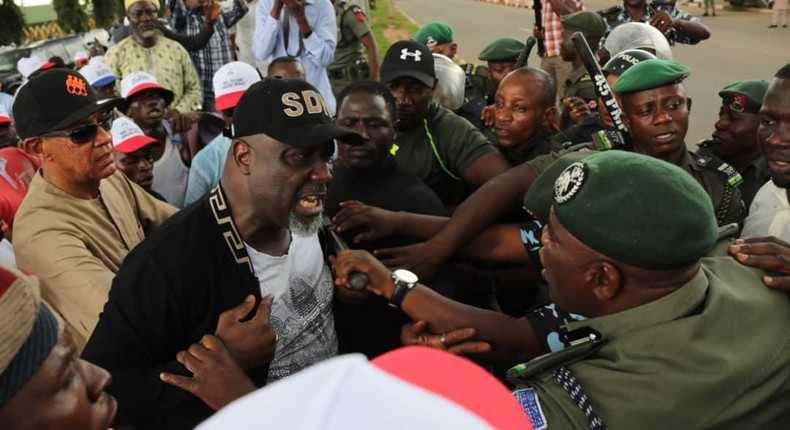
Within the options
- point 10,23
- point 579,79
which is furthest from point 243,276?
point 10,23

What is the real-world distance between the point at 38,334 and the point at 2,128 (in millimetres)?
4712

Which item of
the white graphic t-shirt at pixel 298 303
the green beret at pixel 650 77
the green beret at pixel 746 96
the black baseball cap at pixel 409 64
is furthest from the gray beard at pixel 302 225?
the green beret at pixel 746 96

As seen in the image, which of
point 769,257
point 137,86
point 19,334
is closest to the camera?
point 19,334

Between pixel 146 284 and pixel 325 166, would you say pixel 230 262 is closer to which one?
pixel 146 284

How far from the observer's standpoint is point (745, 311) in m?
1.72

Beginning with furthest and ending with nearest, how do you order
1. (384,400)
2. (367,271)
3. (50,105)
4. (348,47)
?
(348,47) → (50,105) → (367,271) → (384,400)

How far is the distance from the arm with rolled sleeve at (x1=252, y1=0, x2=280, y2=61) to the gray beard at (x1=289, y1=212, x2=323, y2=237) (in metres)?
4.28

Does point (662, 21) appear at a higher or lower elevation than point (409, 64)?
lower

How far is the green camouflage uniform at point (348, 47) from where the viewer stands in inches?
292

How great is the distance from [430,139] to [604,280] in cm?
213

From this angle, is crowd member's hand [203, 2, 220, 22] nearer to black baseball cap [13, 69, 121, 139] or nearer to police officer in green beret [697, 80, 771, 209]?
black baseball cap [13, 69, 121, 139]

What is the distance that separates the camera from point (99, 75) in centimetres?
592

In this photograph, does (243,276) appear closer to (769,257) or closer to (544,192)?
(544,192)

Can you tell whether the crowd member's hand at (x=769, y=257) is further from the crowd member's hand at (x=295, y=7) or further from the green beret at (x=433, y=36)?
the green beret at (x=433, y=36)
